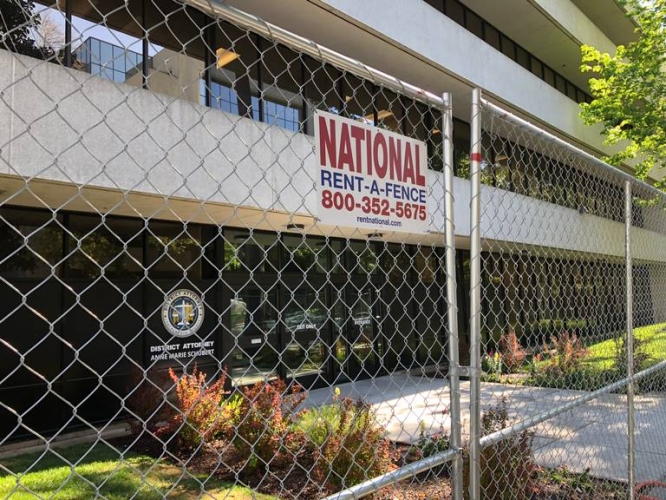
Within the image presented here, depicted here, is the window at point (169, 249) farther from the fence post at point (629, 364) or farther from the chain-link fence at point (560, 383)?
the fence post at point (629, 364)

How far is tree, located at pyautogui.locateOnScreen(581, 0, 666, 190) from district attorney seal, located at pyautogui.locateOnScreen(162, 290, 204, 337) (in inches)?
499

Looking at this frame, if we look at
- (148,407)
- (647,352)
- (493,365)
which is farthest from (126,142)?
(647,352)

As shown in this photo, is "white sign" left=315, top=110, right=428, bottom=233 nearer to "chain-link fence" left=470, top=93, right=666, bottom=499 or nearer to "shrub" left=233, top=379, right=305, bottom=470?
"chain-link fence" left=470, top=93, right=666, bottom=499

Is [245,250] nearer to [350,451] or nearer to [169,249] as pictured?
[169,249]

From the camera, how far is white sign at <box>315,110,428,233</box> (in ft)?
6.32

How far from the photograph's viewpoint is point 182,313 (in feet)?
31.9

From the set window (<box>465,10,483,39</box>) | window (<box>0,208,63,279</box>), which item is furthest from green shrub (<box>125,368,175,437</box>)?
window (<box>465,10,483,39</box>)

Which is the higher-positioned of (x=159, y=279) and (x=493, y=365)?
(x=159, y=279)

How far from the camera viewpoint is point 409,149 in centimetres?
226

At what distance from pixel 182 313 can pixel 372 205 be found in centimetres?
832

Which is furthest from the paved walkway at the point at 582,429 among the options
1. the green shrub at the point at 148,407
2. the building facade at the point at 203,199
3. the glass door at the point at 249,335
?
the green shrub at the point at 148,407

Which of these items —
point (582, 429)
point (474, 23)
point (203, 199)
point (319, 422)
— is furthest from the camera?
point (474, 23)

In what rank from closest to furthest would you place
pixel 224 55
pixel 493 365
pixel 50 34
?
pixel 50 34, pixel 224 55, pixel 493 365

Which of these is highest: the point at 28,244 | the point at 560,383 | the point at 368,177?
the point at 28,244
